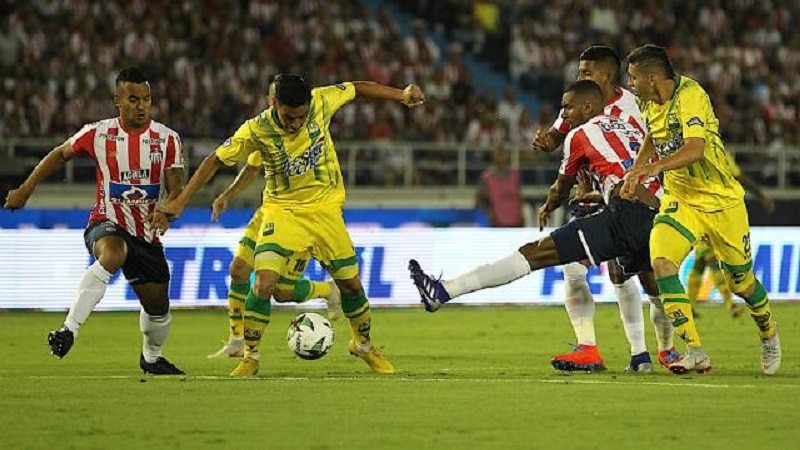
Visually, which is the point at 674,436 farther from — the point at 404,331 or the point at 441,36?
the point at 441,36

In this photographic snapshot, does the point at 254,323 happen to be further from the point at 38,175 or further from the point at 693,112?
the point at 693,112

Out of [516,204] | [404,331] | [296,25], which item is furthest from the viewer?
[296,25]

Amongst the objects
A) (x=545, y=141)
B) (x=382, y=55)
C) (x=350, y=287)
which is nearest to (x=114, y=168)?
(x=350, y=287)

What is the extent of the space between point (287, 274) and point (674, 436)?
4.33m

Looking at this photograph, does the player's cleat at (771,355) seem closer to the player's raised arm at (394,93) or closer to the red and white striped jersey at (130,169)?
the player's raised arm at (394,93)

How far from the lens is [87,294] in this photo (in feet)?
38.6

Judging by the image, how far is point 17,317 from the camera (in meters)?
18.9

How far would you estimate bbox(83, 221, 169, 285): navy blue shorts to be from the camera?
12055 millimetres

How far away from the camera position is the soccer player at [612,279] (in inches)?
481

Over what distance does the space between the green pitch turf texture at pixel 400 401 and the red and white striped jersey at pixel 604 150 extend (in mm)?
1428

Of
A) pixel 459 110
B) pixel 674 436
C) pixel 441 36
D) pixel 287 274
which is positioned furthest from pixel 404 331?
pixel 441 36

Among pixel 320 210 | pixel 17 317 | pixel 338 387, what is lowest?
pixel 17 317

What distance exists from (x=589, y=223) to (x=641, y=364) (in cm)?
122

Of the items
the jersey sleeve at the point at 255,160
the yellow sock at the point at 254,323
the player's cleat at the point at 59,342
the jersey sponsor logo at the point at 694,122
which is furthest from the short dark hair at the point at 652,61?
the player's cleat at the point at 59,342
